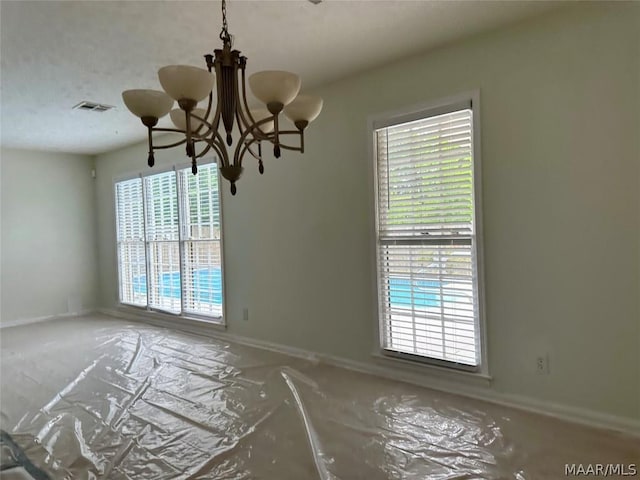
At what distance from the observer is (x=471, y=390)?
3105 millimetres

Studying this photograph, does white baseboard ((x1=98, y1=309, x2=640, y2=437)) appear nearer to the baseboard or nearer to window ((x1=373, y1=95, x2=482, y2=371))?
window ((x1=373, y1=95, x2=482, y2=371))

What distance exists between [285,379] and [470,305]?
5.18 ft

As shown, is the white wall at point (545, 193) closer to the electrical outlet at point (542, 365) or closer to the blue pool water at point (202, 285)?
the electrical outlet at point (542, 365)

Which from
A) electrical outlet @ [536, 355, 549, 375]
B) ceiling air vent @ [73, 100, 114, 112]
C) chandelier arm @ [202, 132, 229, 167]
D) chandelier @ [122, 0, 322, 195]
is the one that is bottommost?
electrical outlet @ [536, 355, 549, 375]

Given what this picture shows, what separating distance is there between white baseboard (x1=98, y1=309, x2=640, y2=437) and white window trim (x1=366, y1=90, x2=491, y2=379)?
98 millimetres

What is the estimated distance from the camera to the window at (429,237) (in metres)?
3.08

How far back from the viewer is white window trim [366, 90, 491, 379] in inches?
119

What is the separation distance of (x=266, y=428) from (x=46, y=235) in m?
5.57

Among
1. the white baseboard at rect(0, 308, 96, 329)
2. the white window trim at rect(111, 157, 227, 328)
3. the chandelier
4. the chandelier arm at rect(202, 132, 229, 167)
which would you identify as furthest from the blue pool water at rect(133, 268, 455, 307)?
the chandelier arm at rect(202, 132, 229, 167)

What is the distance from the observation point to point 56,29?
8.76 ft

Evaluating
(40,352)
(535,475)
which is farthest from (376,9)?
(40,352)

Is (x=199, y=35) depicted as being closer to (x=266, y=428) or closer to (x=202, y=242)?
(x=266, y=428)

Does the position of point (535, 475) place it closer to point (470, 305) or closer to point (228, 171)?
point (470, 305)

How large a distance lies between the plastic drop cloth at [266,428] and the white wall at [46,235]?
2.66 m
